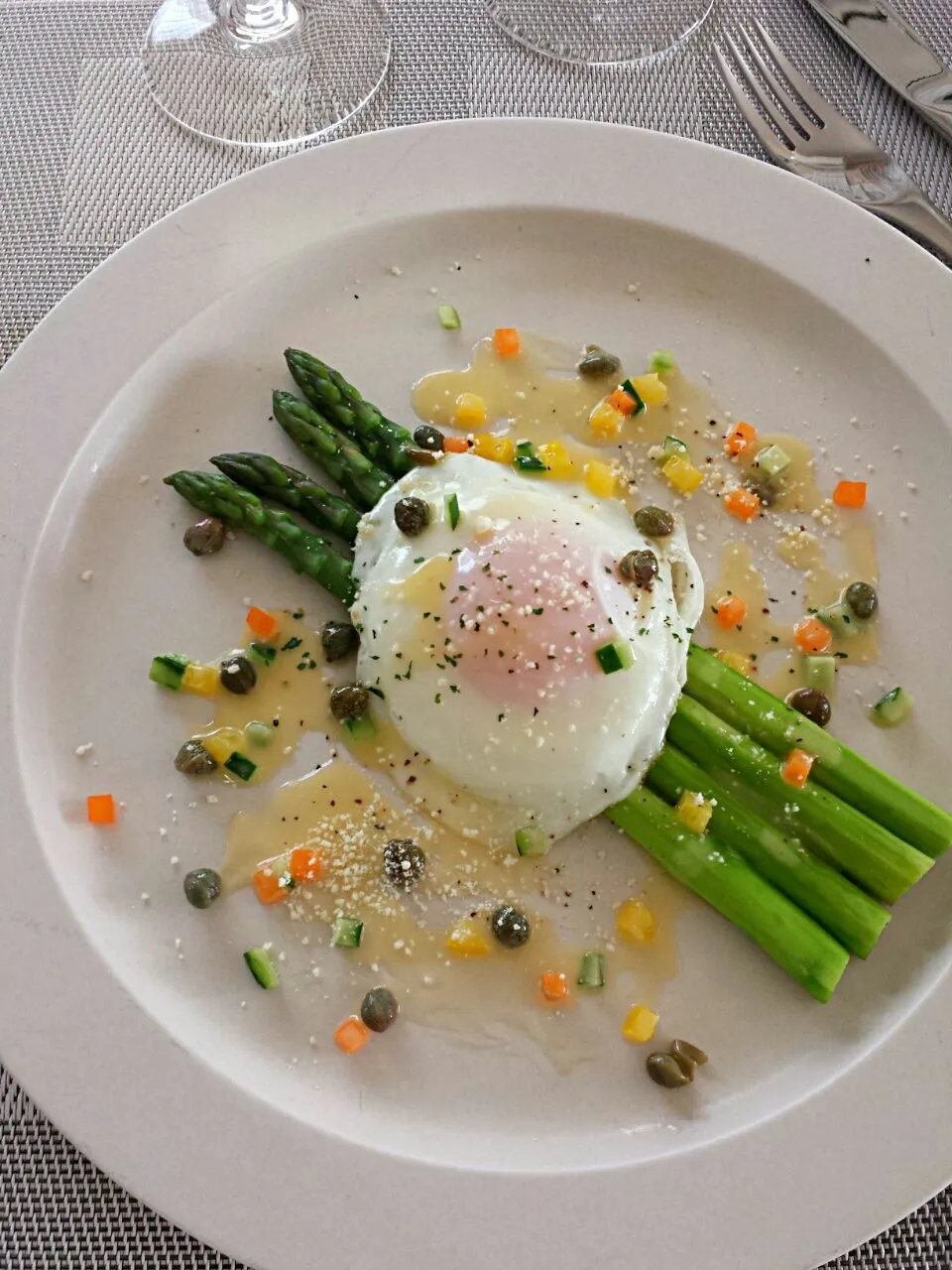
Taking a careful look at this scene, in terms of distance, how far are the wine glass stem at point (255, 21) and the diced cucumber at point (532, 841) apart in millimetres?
3858

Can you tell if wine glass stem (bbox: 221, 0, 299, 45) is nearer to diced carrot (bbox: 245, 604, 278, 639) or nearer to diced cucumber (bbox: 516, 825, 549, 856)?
diced carrot (bbox: 245, 604, 278, 639)

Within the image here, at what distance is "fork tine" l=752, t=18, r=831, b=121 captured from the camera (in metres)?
4.70

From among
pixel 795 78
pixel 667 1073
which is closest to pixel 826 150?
pixel 795 78

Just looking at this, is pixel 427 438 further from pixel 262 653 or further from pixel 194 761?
pixel 194 761

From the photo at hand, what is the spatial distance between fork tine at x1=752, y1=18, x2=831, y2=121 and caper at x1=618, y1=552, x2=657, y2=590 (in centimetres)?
244

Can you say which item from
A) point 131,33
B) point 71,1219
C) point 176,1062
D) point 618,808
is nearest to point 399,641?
point 618,808

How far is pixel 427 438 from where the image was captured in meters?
4.11

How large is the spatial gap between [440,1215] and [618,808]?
1.42 m

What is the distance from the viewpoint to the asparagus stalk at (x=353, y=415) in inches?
162

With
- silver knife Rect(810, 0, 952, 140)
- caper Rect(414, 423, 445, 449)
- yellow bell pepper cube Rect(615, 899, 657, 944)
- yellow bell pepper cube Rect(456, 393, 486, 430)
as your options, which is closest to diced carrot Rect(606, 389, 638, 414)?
yellow bell pepper cube Rect(456, 393, 486, 430)

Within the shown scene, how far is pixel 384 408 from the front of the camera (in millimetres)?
4285

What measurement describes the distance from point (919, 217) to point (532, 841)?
3192 millimetres

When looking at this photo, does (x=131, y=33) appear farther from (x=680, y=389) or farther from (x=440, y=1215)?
(x=440, y=1215)

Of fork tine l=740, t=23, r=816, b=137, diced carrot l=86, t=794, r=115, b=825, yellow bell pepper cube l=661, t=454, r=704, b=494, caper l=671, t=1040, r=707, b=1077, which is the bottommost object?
diced carrot l=86, t=794, r=115, b=825
